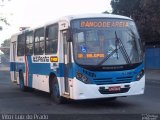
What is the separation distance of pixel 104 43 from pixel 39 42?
4513mm

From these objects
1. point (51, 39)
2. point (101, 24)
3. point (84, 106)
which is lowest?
point (84, 106)

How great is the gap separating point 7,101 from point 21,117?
189 inches

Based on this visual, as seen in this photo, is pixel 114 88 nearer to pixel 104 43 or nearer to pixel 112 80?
pixel 112 80

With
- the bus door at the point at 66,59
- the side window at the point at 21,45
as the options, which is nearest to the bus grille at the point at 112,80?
the bus door at the point at 66,59

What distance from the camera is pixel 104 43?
1439cm

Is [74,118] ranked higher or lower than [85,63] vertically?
lower

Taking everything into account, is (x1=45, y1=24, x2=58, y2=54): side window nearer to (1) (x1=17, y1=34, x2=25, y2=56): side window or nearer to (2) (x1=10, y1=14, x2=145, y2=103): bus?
(2) (x1=10, y1=14, x2=145, y2=103): bus

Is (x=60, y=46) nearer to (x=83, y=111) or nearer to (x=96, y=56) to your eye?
(x=96, y=56)

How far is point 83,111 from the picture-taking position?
13820 millimetres

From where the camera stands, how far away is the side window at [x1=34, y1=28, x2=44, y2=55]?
17.9 metres

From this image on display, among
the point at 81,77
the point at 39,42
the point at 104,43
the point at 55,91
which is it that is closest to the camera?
the point at 81,77

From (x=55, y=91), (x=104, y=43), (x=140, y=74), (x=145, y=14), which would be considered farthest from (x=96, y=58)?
(x=145, y=14)

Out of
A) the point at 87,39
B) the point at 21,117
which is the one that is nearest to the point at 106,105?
the point at 87,39

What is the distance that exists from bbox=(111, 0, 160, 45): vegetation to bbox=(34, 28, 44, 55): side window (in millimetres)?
21156
